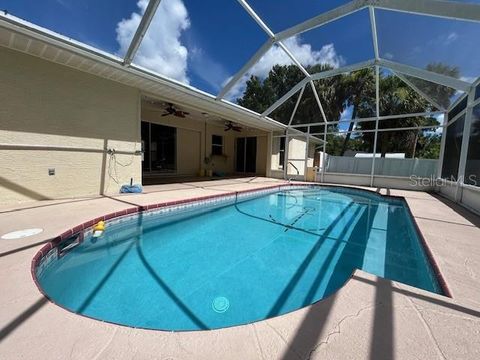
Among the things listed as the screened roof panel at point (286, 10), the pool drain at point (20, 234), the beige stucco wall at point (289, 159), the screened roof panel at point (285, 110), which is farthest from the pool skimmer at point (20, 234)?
the screened roof panel at point (285, 110)

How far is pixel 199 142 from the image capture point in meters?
11.3

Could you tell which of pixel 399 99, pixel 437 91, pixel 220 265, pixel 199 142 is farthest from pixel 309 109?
pixel 220 265

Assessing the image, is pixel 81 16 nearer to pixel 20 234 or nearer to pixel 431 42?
pixel 20 234

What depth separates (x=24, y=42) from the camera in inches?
147

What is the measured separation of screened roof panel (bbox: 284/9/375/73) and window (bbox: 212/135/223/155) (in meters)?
6.06

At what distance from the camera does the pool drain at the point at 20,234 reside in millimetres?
2654

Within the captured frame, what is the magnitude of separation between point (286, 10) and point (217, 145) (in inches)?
314

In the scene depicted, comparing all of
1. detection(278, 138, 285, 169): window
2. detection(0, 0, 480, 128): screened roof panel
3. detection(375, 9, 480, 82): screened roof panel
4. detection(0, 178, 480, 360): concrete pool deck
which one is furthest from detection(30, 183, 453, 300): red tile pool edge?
detection(278, 138, 285, 169): window

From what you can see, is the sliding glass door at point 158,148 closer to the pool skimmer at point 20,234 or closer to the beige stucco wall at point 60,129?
the beige stucco wall at point 60,129

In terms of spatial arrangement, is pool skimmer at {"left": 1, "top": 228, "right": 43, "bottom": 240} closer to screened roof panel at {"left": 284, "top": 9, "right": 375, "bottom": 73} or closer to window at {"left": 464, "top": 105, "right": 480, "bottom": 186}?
screened roof panel at {"left": 284, "top": 9, "right": 375, "bottom": 73}

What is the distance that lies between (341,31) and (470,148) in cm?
422

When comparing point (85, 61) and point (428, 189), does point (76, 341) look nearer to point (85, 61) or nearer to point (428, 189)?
point (85, 61)

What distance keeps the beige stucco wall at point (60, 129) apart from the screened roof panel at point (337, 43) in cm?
466

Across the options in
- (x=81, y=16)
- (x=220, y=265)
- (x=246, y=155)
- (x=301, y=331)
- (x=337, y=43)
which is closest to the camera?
A: (x=301, y=331)
